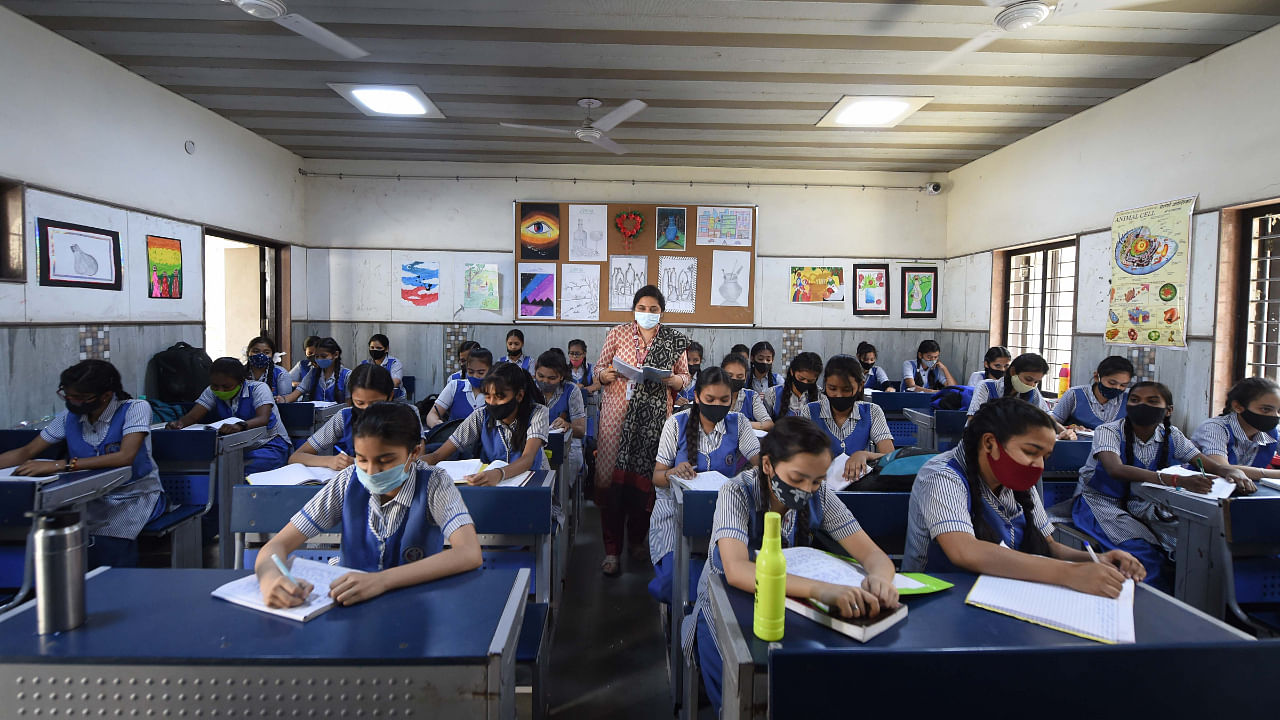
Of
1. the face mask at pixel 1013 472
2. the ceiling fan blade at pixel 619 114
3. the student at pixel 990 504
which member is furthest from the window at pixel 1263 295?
the ceiling fan blade at pixel 619 114

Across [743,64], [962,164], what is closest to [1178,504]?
[743,64]

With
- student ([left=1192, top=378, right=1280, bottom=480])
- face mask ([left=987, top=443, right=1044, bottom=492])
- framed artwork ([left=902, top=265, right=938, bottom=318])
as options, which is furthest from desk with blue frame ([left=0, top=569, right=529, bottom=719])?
framed artwork ([left=902, top=265, right=938, bottom=318])

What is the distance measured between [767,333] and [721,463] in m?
5.18

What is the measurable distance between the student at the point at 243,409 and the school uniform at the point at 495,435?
4.93 feet

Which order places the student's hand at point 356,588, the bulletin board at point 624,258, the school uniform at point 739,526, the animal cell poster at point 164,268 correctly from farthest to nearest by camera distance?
the bulletin board at point 624,258
the animal cell poster at point 164,268
the school uniform at point 739,526
the student's hand at point 356,588

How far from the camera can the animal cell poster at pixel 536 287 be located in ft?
25.0

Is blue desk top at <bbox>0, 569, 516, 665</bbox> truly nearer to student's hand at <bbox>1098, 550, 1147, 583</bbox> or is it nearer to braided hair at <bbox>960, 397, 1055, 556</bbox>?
braided hair at <bbox>960, 397, 1055, 556</bbox>

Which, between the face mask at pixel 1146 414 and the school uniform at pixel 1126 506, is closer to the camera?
the school uniform at pixel 1126 506

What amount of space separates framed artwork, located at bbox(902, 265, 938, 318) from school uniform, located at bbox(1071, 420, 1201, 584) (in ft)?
16.4

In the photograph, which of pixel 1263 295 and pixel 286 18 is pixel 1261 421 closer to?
pixel 1263 295

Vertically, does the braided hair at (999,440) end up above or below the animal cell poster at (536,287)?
below

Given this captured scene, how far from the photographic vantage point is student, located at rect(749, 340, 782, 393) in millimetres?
5832

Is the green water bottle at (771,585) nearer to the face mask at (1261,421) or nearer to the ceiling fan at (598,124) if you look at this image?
the face mask at (1261,421)

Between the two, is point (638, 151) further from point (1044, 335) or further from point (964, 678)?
point (964, 678)
